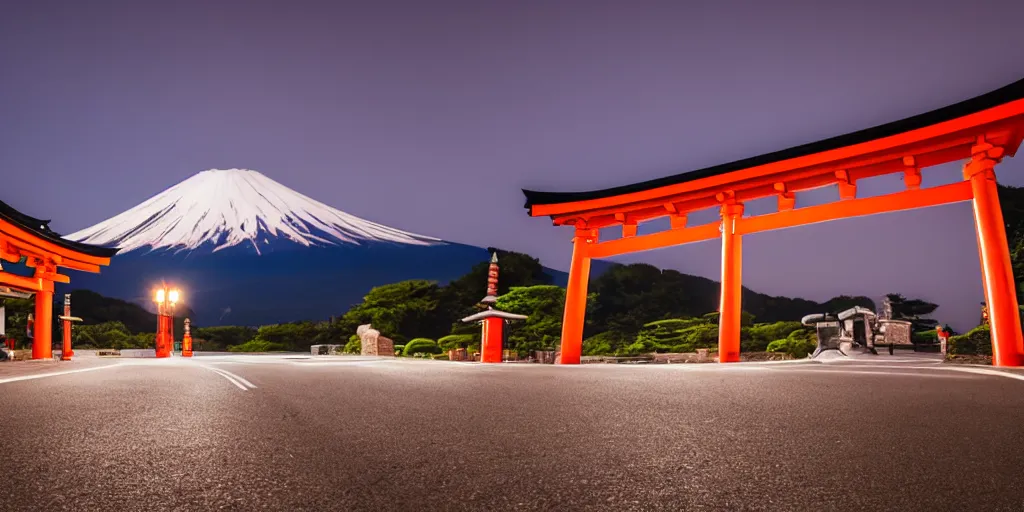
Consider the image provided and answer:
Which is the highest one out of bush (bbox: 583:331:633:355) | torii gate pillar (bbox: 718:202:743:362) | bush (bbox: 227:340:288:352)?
torii gate pillar (bbox: 718:202:743:362)

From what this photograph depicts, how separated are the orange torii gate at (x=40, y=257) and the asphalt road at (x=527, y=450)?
1627 cm

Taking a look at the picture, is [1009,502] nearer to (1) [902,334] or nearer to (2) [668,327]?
(1) [902,334]

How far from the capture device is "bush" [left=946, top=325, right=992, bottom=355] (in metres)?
12.8

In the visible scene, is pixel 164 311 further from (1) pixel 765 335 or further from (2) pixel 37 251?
(1) pixel 765 335

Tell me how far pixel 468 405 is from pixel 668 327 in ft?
65.9

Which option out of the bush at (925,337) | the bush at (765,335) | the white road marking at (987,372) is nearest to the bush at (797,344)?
the bush at (765,335)

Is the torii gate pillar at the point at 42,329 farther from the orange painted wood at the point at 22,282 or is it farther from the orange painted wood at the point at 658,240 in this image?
the orange painted wood at the point at 658,240

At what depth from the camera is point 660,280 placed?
34062 millimetres

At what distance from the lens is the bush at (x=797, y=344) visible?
18.6m

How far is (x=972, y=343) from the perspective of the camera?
42.5 ft

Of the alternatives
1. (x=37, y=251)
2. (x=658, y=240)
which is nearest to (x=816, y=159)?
(x=658, y=240)

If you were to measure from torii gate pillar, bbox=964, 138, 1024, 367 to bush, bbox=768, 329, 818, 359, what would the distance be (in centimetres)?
846

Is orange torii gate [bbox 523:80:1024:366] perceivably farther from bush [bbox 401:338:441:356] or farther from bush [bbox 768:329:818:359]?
bush [bbox 401:338:441:356]

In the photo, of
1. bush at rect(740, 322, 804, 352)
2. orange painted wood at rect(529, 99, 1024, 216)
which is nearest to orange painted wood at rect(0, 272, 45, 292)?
orange painted wood at rect(529, 99, 1024, 216)
